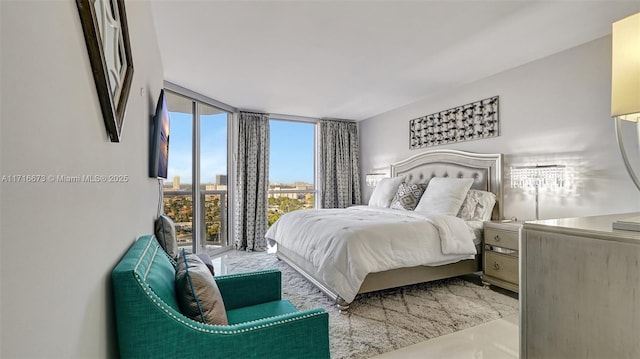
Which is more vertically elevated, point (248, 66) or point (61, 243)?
point (248, 66)

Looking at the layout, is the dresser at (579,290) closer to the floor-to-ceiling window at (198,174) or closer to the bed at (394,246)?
the bed at (394,246)

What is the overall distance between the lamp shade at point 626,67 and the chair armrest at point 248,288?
71.2 inches

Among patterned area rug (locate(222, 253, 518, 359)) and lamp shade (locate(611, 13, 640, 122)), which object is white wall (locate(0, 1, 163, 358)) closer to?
patterned area rug (locate(222, 253, 518, 359))

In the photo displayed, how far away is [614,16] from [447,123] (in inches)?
78.2

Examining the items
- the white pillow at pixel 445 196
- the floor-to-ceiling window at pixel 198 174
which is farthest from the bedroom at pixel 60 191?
the white pillow at pixel 445 196

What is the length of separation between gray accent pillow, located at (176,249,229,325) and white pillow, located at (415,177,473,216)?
9.27 feet

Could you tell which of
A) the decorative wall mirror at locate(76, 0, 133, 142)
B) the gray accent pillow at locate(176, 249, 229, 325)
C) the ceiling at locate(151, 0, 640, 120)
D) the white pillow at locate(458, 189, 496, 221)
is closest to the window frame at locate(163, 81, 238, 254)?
the ceiling at locate(151, 0, 640, 120)

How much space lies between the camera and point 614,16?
2.26m

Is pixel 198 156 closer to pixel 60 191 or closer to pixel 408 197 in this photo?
pixel 408 197

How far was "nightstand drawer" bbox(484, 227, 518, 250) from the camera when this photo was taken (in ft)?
9.25

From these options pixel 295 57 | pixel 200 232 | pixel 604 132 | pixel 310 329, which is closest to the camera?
pixel 310 329

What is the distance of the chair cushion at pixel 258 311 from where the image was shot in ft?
5.03

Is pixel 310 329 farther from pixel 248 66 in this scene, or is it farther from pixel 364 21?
pixel 248 66

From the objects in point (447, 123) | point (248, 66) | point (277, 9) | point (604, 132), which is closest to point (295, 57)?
point (248, 66)
